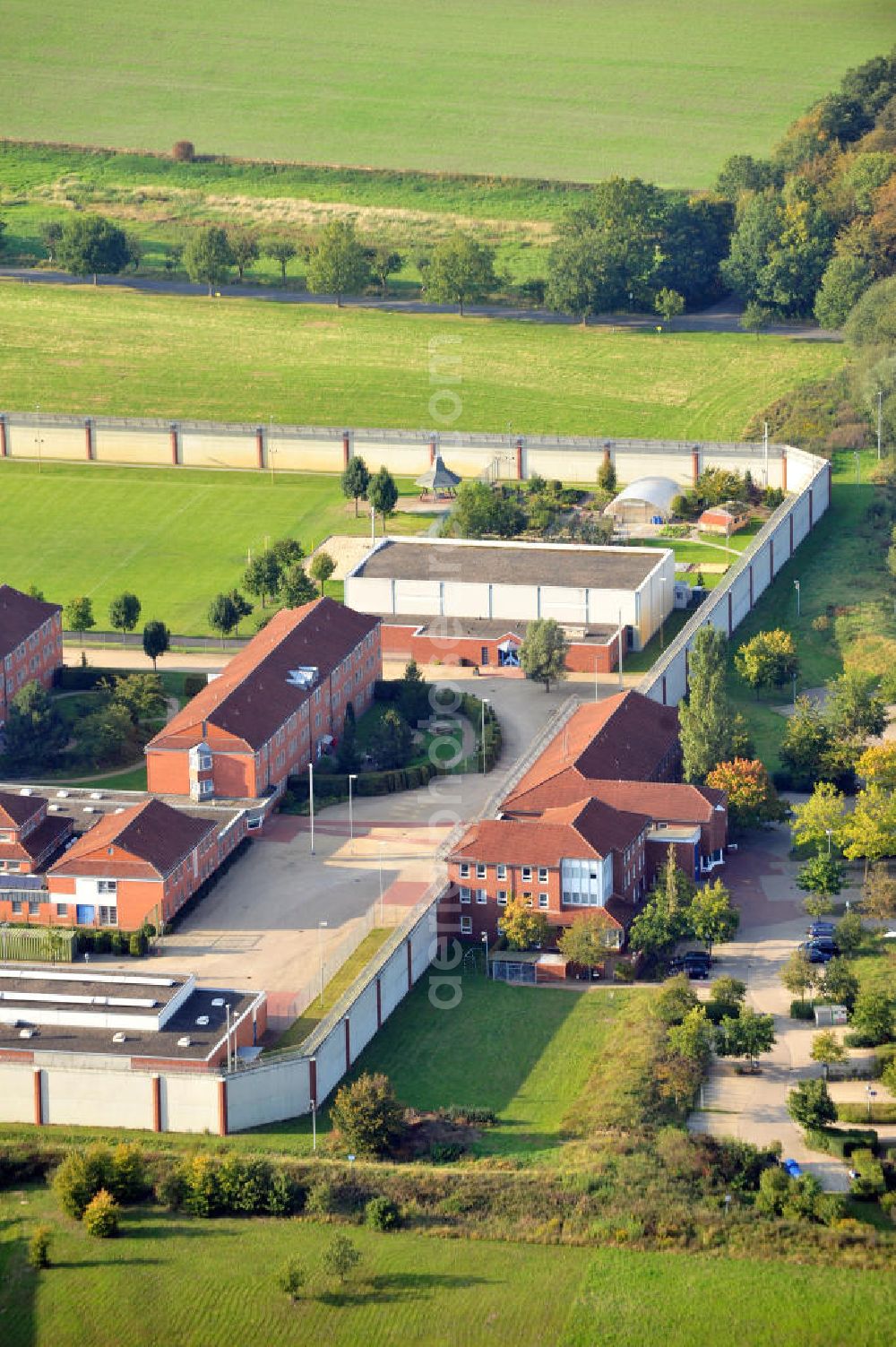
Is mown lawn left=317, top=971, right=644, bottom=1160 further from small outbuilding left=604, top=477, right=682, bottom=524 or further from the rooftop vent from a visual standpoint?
small outbuilding left=604, top=477, right=682, bottom=524

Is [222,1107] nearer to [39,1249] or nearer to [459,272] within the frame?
[39,1249]

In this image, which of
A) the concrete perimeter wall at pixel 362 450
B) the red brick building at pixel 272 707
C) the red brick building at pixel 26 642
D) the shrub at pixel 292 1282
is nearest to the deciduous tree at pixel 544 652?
the red brick building at pixel 272 707

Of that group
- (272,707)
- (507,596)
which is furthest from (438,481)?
(272,707)

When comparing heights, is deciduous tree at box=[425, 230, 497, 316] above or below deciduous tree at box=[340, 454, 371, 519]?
above

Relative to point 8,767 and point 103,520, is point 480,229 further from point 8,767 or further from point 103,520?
point 8,767

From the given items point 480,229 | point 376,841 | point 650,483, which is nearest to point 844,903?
point 376,841

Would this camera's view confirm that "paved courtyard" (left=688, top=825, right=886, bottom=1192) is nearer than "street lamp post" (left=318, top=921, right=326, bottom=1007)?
Yes

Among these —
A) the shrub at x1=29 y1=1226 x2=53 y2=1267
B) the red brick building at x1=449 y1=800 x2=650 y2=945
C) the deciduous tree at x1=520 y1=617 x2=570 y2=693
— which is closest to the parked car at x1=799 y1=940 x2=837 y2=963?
the red brick building at x1=449 y1=800 x2=650 y2=945
